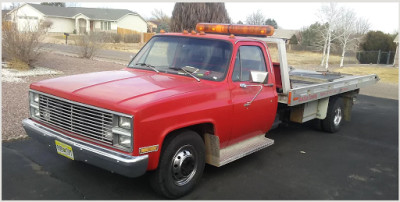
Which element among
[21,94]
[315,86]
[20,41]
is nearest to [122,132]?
[315,86]

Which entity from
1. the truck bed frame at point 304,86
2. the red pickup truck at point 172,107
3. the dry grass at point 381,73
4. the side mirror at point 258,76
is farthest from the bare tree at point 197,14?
the dry grass at point 381,73

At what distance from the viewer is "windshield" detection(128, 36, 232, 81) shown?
4727 millimetres

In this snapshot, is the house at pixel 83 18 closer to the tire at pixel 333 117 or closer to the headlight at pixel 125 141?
the tire at pixel 333 117

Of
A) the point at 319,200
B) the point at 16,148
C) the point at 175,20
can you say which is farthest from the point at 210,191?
the point at 175,20

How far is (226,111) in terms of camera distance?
4.45 metres

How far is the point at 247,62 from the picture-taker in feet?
16.5

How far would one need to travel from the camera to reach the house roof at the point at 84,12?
56.9 meters

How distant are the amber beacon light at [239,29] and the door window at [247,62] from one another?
0.42 meters

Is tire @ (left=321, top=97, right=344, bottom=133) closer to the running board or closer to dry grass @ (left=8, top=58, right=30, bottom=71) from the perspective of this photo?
the running board

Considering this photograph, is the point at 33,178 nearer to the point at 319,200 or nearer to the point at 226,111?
the point at 226,111

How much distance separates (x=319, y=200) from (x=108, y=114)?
8.83 ft

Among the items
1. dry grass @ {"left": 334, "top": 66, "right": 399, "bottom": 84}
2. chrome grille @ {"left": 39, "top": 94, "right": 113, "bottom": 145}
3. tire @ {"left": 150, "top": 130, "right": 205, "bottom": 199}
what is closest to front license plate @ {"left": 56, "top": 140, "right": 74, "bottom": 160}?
chrome grille @ {"left": 39, "top": 94, "right": 113, "bottom": 145}

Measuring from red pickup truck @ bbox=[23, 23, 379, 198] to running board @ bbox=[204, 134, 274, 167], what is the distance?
0.01 meters

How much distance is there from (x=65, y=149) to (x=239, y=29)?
10.7ft
